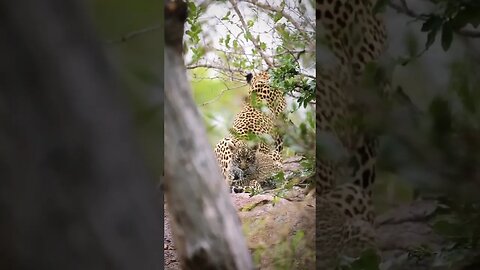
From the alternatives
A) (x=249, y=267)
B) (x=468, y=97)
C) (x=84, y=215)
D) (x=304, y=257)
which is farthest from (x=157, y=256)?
(x=84, y=215)

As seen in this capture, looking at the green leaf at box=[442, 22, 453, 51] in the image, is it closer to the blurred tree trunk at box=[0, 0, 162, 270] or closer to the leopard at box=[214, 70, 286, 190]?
the leopard at box=[214, 70, 286, 190]

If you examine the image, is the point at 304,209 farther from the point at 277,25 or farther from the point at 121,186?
the point at 121,186

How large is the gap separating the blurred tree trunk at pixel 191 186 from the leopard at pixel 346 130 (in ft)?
0.79

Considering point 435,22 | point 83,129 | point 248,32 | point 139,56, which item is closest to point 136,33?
point 139,56

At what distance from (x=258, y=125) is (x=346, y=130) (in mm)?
234

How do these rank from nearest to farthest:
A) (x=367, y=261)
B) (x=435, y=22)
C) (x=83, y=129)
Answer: (x=83, y=129) → (x=435, y=22) → (x=367, y=261)

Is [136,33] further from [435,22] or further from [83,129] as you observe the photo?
[83,129]

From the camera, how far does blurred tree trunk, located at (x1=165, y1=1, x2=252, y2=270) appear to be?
1722 mm

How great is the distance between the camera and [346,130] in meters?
A: 1.71

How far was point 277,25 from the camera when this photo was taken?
1.76 metres

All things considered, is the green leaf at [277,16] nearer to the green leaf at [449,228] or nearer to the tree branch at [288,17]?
the tree branch at [288,17]

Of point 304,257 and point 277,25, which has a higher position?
point 277,25

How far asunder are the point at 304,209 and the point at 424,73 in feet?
1.53

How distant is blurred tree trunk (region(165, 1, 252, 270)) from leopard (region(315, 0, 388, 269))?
0.79ft
